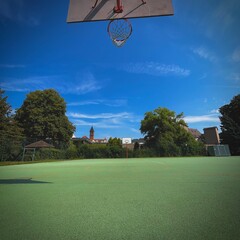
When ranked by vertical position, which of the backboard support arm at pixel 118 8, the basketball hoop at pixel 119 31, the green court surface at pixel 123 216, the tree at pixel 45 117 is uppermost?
the tree at pixel 45 117

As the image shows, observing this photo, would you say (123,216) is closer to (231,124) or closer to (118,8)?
(118,8)

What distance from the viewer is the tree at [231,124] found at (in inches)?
1110

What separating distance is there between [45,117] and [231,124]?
30554 millimetres

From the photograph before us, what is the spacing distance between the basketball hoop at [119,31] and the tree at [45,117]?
77.7 feet

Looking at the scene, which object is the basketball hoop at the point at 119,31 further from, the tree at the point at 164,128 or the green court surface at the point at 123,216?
the tree at the point at 164,128

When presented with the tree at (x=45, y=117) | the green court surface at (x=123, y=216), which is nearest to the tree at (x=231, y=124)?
the tree at (x=45, y=117)

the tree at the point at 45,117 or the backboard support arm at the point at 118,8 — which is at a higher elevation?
the tree at the point at 45,117

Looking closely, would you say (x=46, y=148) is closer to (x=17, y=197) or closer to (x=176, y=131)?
(x=17, y=197)

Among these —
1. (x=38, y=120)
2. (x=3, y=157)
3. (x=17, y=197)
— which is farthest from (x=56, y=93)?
(x=17, y=197)

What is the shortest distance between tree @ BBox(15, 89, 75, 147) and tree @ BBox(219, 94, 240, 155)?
84.8 feet

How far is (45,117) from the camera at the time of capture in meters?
28.8

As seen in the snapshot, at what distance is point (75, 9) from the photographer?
5.35 metres

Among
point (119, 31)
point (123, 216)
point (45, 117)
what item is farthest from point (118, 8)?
point (45, 117)

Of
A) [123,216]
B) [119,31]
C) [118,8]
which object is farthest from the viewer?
[119,31]
